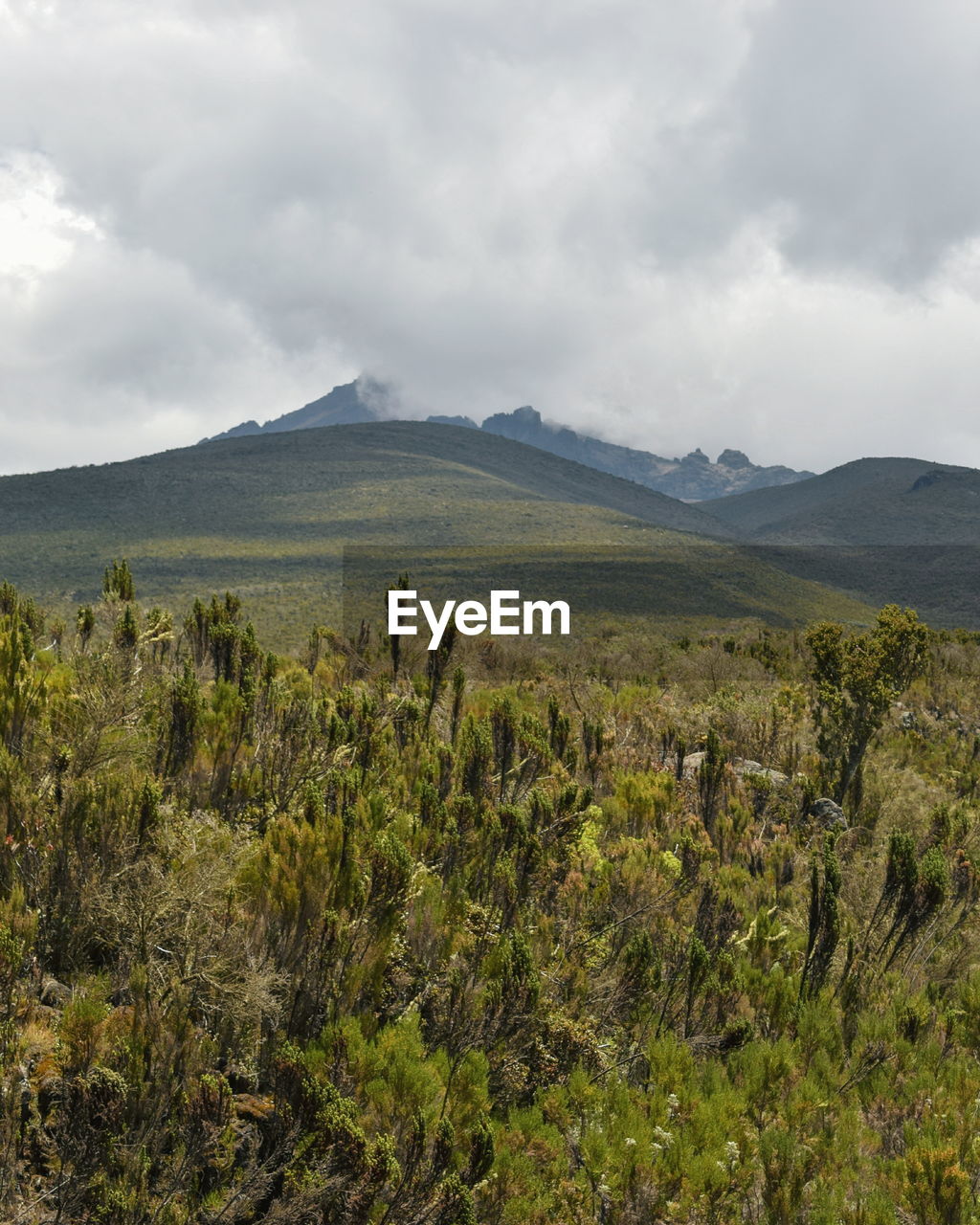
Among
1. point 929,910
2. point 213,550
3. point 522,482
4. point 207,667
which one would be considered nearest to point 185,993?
point 929,910

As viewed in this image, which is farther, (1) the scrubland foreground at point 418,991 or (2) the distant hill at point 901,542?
(2) the distant hill at point 901,542

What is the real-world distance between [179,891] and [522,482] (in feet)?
540

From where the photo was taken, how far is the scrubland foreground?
8.77ft

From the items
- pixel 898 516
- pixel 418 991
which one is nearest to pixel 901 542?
pixel 898 516

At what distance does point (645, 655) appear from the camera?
21453 millimetres

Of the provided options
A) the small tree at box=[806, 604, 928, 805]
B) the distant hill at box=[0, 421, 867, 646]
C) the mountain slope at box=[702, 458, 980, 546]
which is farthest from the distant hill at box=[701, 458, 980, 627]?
the small tree at box=[806, 604, 928, 805]

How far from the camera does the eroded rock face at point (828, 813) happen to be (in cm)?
848

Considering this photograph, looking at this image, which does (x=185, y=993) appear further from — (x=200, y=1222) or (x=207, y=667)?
(x=207, y=667)

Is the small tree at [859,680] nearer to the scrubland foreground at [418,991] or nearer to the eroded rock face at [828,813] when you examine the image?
the eroded rock face at [828,813]

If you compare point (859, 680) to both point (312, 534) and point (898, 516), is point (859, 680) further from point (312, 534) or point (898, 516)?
point (898, 516)

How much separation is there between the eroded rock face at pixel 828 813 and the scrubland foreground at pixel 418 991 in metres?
1.19

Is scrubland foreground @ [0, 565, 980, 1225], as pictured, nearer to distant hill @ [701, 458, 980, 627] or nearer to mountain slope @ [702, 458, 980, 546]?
distant hill @ [701, 458, 980, 627]

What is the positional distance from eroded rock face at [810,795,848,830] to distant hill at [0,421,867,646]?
3273 centimetres

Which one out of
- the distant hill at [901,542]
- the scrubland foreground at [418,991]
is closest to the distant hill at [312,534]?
the distant hill at [901,542]
